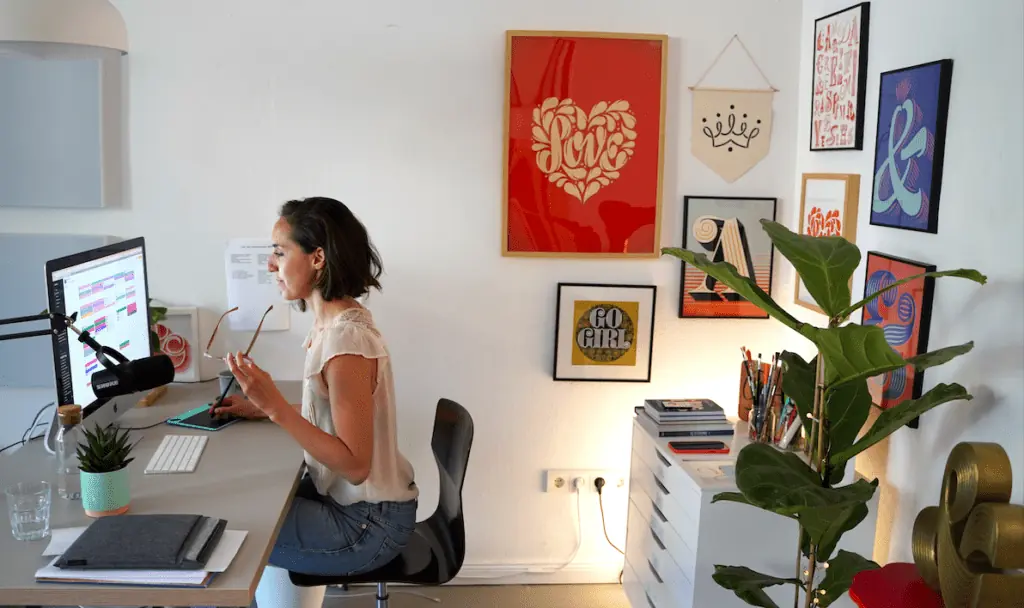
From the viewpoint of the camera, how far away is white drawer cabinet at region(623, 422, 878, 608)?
232cm

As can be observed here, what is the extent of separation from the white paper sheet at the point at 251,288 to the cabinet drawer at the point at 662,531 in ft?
4.38

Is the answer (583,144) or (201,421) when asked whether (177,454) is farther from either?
(583,144)

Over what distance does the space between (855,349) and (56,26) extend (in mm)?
1835

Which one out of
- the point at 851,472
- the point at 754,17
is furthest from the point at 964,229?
the point at 754,17

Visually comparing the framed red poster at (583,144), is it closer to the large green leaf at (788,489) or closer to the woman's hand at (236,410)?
the woman's hand at (236,410)

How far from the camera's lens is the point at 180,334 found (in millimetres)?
3004

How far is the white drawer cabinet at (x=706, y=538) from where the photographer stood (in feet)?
7.63

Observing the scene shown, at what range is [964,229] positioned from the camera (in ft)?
6.77

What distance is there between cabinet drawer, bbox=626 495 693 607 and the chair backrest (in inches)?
23.9

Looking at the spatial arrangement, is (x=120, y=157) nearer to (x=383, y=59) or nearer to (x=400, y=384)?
(x=383, y=59)

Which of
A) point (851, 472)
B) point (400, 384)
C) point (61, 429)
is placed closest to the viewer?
point (61, 429)

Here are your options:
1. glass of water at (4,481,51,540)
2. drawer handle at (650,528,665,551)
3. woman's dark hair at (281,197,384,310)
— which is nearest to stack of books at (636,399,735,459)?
drawer handle at (650,528,665,551)

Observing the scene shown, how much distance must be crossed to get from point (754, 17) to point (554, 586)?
2139 mm

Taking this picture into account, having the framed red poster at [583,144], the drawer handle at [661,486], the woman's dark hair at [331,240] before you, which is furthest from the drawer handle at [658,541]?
the woman's dark hair at [331,240]
